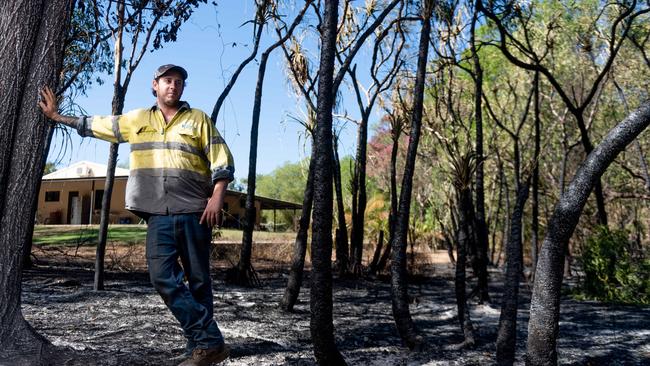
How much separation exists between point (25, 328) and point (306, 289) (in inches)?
261

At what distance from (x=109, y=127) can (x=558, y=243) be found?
3.05 m

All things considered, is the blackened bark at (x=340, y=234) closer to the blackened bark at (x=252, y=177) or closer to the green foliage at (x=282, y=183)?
the blackened bark at (x=252, y=177)

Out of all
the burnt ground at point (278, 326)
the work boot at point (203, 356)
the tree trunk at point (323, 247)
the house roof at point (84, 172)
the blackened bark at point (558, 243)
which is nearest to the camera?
the work boot at point (203, 356)

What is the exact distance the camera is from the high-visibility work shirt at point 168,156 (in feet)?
12.2

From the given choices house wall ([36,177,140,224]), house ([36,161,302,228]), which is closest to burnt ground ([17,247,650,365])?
house ([36,161,302,228])

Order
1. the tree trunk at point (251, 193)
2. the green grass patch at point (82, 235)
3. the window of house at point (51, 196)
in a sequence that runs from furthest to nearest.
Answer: the window of house at point (51, 196), the green grass patch at point (82, 235), the tree trunk at point (251, 193)

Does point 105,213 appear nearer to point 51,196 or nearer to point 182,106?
point 182,106

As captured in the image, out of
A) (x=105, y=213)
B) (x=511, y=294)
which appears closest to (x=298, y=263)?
(x=105, y=213)

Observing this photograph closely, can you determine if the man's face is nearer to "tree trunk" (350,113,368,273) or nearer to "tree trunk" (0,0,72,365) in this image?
"tree trunk" (0,0,72,365)

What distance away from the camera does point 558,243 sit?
3766 mm

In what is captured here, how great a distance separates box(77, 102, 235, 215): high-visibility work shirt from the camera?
3730mm

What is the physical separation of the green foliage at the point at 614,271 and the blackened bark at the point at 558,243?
805cm

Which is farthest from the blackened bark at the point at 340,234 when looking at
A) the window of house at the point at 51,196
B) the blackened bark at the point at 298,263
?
the window of house at the point at 51,196

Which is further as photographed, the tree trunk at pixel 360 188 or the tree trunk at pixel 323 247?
the tree trunk at pixel 360 188
